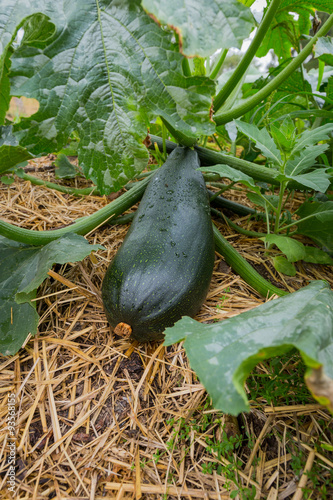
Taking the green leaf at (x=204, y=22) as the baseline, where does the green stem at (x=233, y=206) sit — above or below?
below

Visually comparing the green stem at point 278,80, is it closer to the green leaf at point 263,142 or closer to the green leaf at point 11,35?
the green leaf at point 263,142

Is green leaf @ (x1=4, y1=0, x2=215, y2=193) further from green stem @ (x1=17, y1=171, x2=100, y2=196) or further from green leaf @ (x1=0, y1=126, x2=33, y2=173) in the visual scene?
green stem @ (x1=17, y1=171, x2=100, y2=196)

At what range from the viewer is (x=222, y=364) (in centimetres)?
59

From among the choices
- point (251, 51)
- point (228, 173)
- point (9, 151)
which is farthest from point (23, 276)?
point (251, 51)

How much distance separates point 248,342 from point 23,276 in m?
0.80

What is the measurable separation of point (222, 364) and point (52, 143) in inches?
31.1

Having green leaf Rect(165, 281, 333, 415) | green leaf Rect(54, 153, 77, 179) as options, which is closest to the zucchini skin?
green leaf Rect(165, 281, 333, 415)

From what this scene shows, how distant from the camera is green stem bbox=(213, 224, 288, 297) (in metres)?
1.17

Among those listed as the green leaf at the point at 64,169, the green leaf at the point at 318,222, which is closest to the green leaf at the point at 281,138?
the green leaf at the point at 318,222

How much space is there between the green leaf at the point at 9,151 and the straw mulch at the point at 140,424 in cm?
40

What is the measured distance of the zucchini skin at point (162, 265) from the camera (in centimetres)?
99

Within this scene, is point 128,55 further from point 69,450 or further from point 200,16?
point 69,450

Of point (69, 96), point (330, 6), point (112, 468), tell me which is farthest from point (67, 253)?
point (330, 6)

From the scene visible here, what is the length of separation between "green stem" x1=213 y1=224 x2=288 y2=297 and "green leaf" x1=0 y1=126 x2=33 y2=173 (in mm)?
775
